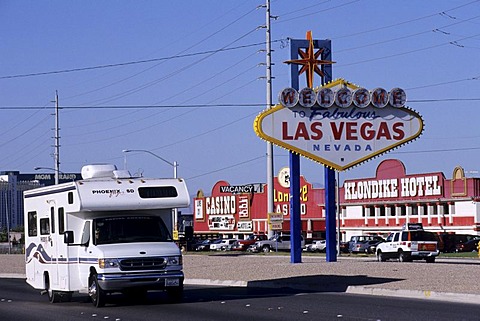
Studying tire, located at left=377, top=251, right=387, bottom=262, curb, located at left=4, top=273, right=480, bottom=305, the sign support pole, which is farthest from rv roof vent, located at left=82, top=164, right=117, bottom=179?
tire, located at left=377, top=251, right=387, bottom=262

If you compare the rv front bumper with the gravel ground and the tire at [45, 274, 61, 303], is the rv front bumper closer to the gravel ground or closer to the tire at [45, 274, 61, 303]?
the tire at [45, 274, 61, 303]

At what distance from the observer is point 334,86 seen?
39.0 metres

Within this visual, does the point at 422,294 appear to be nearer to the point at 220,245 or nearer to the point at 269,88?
the point at 269,88

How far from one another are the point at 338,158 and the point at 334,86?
310cm

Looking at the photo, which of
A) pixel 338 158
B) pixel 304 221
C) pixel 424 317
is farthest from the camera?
pixel 304 221

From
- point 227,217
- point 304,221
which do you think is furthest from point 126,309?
point 227,217

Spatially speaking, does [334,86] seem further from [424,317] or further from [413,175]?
[413,175]

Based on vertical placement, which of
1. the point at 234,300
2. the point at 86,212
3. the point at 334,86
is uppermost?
the point at 334,86

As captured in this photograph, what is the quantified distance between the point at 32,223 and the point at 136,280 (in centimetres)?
553

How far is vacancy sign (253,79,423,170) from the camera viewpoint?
37.8m

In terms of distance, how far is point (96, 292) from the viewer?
20.9 m

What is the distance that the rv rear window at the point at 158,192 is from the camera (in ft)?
69.9

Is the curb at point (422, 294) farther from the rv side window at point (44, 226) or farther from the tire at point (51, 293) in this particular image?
the rv side window at point (44, 226)

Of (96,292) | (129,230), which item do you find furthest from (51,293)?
(129,230)
